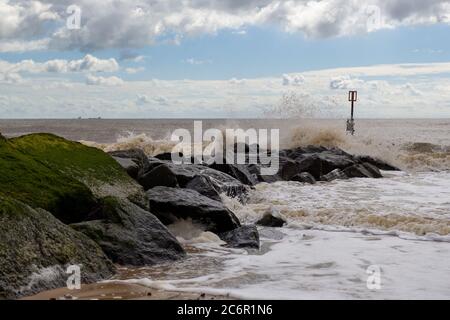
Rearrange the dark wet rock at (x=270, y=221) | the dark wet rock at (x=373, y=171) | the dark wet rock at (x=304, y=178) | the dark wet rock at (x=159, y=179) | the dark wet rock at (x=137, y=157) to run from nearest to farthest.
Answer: the dark wet rock at (x=270, y=221) < the dark wet rock at (x=159, y=179) < the dark wet rock at (x=137, y=157) < the dark wet rock at (x=304, y=178) < the dark wet rock at (x=373, y=171)

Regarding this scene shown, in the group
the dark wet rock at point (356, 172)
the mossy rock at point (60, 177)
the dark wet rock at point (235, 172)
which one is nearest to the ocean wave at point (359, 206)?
the dark wet rock at point (235, 172)

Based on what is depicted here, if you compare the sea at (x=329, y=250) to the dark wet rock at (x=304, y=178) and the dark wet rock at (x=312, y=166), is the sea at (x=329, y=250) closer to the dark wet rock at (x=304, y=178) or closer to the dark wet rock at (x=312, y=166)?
the dark wet rock at (x=304, y=178)

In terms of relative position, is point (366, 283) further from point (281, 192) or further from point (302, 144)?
point (302, 144)

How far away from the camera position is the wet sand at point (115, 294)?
425 cm

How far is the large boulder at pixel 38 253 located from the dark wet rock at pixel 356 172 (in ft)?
31.8

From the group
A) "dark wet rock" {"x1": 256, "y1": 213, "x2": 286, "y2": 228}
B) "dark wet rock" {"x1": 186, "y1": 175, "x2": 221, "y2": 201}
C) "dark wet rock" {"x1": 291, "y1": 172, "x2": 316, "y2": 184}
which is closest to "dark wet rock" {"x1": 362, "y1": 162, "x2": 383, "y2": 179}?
"dark wet rock" {"x1": 291, "y1": 172, "x2": 316, "y2": 184}

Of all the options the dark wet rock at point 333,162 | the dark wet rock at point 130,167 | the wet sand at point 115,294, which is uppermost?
the dark wet rock at point 130,167

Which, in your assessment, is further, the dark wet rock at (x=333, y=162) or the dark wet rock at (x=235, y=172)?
the dark wet rock at (x=333, y=162)

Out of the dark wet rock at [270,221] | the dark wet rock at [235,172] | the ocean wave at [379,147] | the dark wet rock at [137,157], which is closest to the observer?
the dark wet rock at [270,221]

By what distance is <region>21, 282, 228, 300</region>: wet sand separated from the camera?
425 centimetres

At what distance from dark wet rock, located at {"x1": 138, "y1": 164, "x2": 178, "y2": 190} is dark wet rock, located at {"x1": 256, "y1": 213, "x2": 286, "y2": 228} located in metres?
1.49

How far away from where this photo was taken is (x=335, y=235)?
735 centimetres

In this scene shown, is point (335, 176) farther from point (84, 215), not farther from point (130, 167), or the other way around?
point (84, 215)
